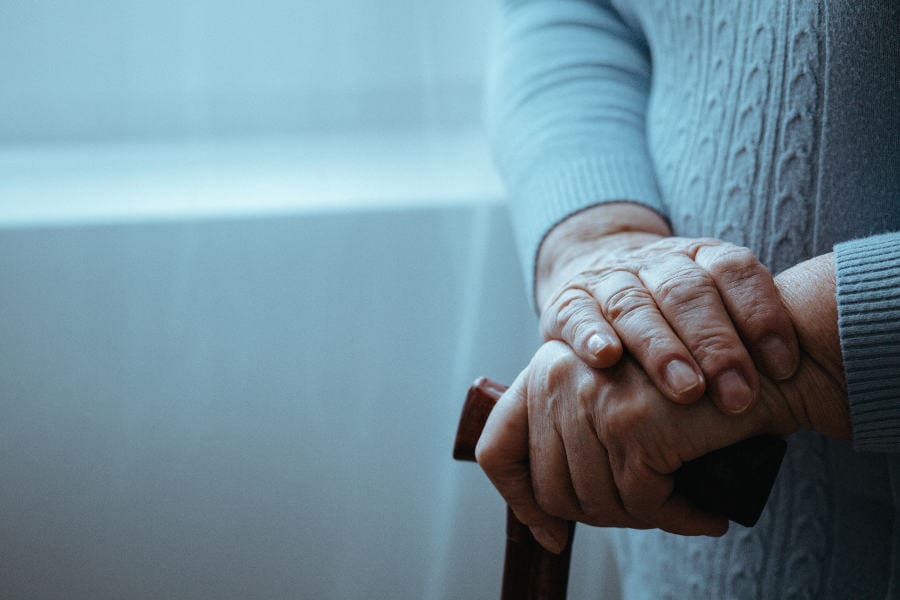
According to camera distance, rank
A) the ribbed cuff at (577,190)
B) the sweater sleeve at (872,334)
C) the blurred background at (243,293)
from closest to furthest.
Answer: the sweater sleeve at (872,334) → the ribbed cuff at (577,190) → the blurred background at (243,293)

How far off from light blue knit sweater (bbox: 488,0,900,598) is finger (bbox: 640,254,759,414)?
0.06 meters

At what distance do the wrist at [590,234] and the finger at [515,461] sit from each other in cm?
13

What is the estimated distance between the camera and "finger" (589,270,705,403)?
48 cm

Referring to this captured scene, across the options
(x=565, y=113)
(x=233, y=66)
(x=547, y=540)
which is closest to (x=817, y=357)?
(x=547, y=540)

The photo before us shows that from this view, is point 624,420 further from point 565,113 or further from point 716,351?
point 565,113

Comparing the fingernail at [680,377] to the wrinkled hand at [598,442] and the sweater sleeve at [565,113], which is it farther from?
the sweater sleeve at [565,113]

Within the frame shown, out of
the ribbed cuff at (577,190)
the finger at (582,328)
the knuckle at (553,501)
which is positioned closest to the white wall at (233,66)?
the ribbed cuff at (577,190)

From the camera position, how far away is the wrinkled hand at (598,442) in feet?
1.62

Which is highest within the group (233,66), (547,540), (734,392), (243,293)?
(233,66)

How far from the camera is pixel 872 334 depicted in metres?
0.46

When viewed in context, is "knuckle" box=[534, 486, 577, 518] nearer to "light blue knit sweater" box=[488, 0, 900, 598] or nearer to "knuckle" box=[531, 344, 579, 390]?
"knuckle" box=[531, 344, 579, 390]

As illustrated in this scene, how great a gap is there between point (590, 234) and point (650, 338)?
0.19m

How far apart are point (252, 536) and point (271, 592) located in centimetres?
9

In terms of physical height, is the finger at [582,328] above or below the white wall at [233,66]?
below
